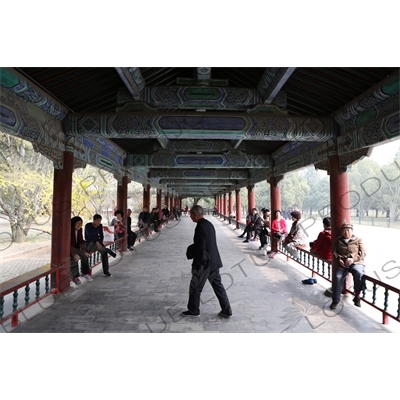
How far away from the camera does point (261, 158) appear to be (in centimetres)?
993

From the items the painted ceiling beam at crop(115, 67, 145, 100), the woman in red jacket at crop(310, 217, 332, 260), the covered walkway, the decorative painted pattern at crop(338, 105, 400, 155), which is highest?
the painted ceiling beam at crop(115, 67, 145, 100)

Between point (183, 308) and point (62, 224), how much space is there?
110 inches

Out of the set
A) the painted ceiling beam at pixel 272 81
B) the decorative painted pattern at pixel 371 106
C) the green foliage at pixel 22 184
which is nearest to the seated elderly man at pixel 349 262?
the decorative painted pattern at pixel 371 106

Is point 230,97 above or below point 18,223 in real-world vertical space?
above

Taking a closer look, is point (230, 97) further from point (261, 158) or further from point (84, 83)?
point (261, 158)

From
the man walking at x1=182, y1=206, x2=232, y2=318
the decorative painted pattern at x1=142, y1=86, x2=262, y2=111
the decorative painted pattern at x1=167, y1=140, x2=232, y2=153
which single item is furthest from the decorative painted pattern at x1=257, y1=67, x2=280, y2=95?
the decorative painted pattern at x1=167, y1=140, x2=232, y2=153

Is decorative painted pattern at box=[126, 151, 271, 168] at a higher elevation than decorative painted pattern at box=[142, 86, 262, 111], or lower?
lower

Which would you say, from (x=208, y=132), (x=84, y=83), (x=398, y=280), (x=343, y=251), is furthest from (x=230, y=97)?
(x=398, y=280)

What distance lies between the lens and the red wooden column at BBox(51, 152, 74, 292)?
17.9 ft

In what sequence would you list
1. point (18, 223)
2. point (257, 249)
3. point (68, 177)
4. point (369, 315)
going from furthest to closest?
point (18, 223), point (257, 249), point (68, 177), point (369, 315)

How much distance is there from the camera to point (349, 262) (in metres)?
4.62

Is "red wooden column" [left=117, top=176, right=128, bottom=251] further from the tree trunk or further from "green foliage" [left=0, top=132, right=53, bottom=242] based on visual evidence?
the tree trunk

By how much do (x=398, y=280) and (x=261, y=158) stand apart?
5.28 meters

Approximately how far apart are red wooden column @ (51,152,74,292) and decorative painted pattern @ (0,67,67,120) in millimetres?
896
